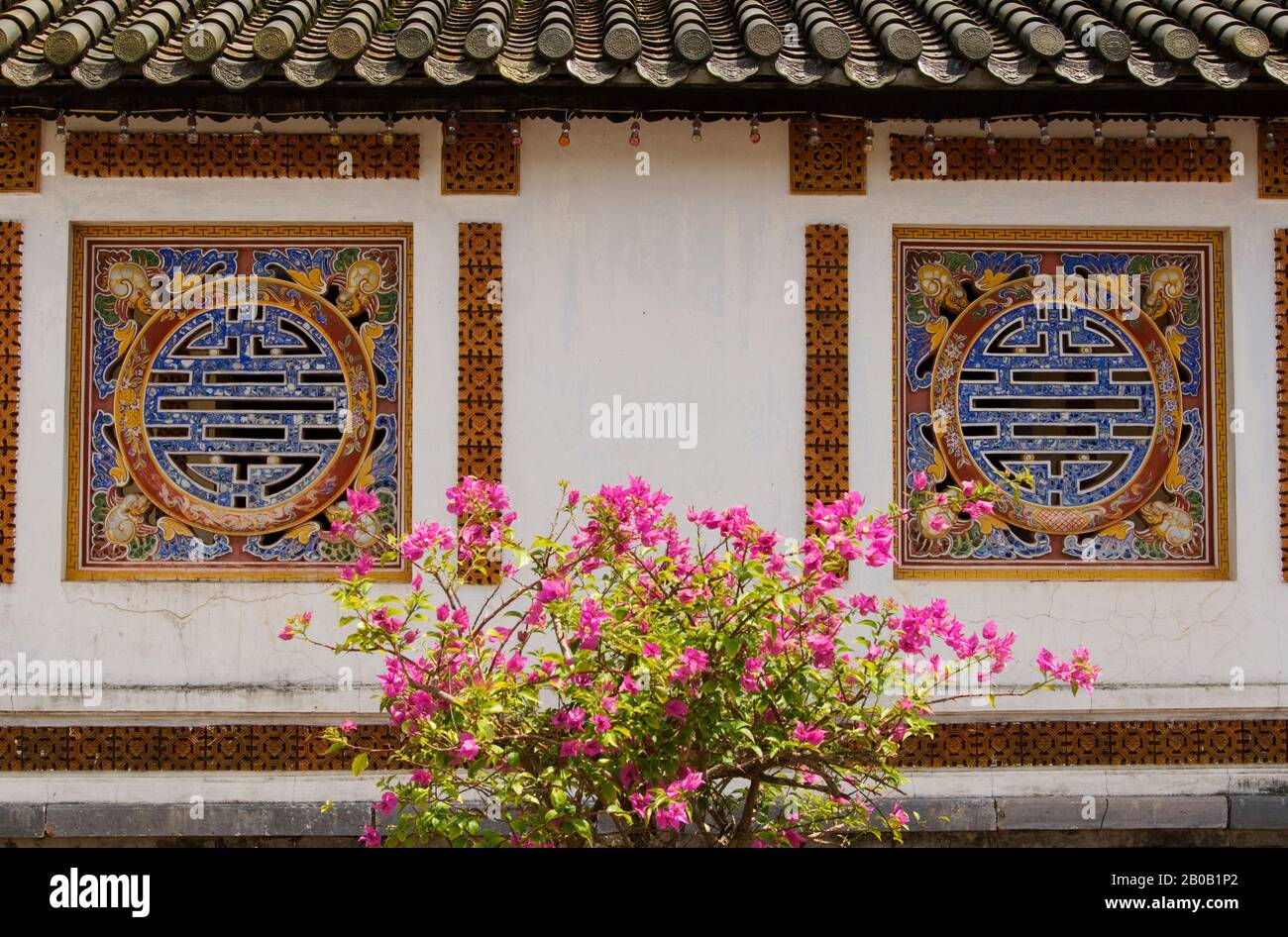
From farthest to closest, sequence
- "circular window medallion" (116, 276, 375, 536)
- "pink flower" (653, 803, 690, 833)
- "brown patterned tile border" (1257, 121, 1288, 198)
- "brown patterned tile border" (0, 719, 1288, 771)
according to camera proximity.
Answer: "brown patterned tile border" (1257, 121, 1288, 198)
"circular window medallion" (116, 276, 375, 536)
"brown patterned tile border" (0, 719, 1288, 771)
"pink flower" (653, 803, 690, 833)

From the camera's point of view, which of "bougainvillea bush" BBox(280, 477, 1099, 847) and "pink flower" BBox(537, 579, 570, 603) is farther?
"pink flower" BBox(537, 579, 570, 603)

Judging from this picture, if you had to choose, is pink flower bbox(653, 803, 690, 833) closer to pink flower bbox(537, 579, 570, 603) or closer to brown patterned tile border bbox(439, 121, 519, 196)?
pink flower bbox(537, 579, 570, 603)

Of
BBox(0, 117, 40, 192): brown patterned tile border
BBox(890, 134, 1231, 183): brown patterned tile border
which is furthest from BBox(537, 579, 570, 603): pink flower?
BBox(0, 117, 40, 192): brown patterned tile border

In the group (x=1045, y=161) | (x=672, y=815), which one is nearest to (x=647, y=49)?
(x=1045, y=161)

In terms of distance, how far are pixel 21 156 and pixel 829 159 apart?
12.1ft

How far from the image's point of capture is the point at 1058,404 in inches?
249

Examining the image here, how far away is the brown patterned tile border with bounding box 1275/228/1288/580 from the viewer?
6.25m

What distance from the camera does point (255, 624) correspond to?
6.09 metres

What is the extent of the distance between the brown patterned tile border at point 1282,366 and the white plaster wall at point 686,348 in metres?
0.04

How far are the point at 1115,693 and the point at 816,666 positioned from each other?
268 cm

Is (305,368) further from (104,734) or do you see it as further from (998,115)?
(998,115)

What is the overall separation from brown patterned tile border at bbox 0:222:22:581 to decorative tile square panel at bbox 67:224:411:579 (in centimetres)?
25

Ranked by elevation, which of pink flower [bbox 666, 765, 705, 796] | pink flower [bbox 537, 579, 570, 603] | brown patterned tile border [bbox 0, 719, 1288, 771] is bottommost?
brown patterned tile border [bbox 0, 719, 1288, 771]

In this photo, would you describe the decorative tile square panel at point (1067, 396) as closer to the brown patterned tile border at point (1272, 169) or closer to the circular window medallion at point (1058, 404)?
the circular window medallion at point (1058, 404)
